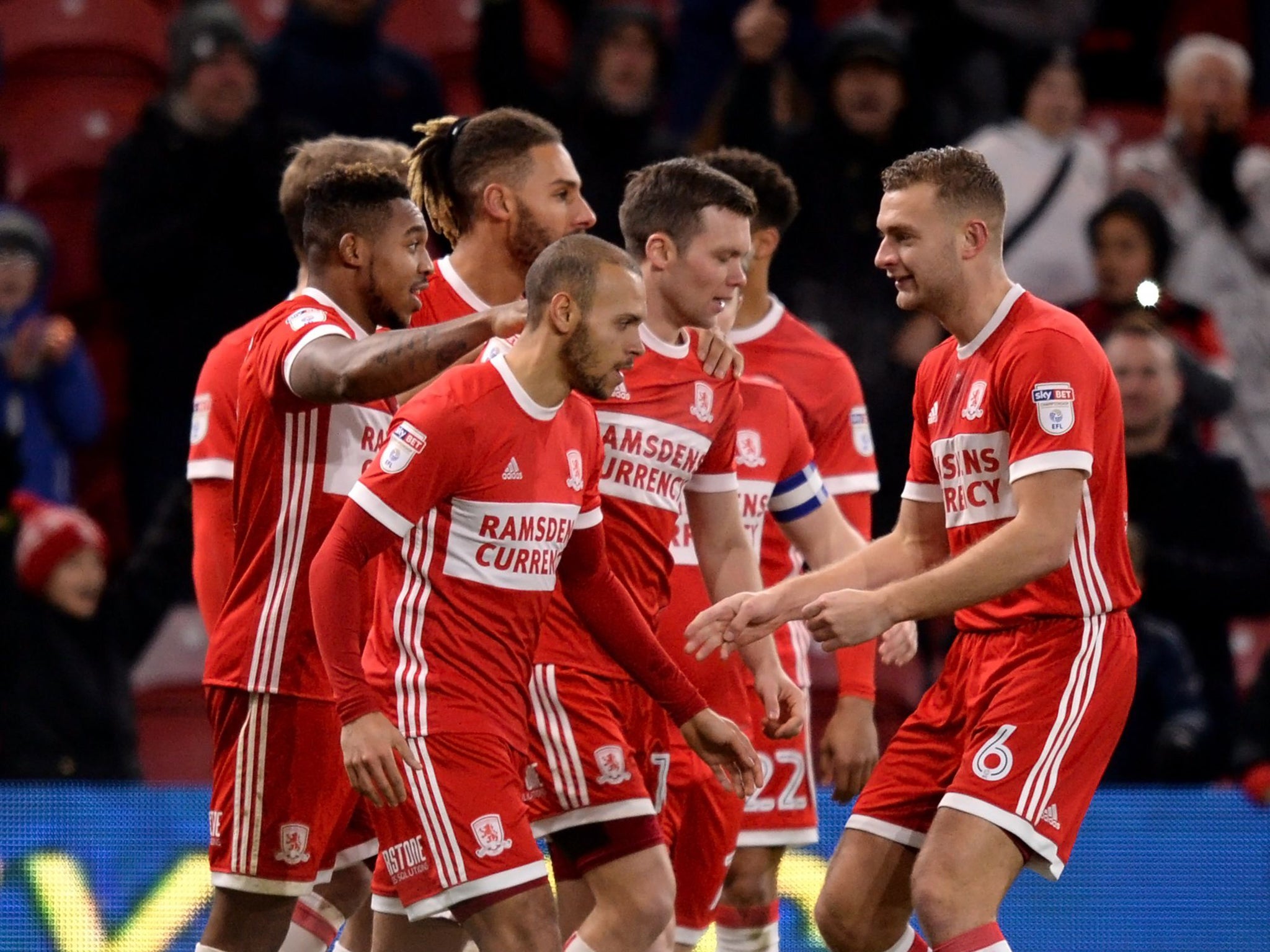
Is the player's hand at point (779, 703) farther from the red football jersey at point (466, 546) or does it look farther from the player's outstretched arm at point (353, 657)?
the player's outstretched arm at point (353, 657)

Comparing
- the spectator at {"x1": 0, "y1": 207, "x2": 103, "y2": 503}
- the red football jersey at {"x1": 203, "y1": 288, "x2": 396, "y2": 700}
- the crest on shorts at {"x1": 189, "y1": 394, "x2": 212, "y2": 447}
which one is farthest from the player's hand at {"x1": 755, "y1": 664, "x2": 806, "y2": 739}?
the spectator at {"x1": 0, "y1": 207, "x2": 103, "y2": 503}

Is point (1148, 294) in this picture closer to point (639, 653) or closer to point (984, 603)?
point (984, 603)

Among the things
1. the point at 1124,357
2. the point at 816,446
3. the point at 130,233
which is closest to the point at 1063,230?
the point at 1124,357

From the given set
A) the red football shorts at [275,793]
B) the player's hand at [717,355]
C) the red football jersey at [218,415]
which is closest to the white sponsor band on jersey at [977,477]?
the player's hand at [717,355]

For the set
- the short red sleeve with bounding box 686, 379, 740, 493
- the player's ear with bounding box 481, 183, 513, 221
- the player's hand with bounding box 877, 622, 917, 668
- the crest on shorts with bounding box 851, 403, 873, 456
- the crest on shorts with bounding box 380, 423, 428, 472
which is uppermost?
the player's ear with bounding box 481, 183, 513, 221

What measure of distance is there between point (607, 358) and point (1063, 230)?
4798 mm

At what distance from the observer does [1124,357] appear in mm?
7957

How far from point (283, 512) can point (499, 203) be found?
117cm

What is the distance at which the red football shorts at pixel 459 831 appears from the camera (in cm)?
438

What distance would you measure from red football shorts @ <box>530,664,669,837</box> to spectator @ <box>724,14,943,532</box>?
3381mm

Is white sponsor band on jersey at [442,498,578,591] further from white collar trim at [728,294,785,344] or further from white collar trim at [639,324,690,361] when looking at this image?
white collar trim at [728,294,785,344]

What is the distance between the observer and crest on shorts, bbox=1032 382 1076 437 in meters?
4.56

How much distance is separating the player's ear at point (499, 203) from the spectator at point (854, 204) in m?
3.04

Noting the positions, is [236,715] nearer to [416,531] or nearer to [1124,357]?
[416,531]
